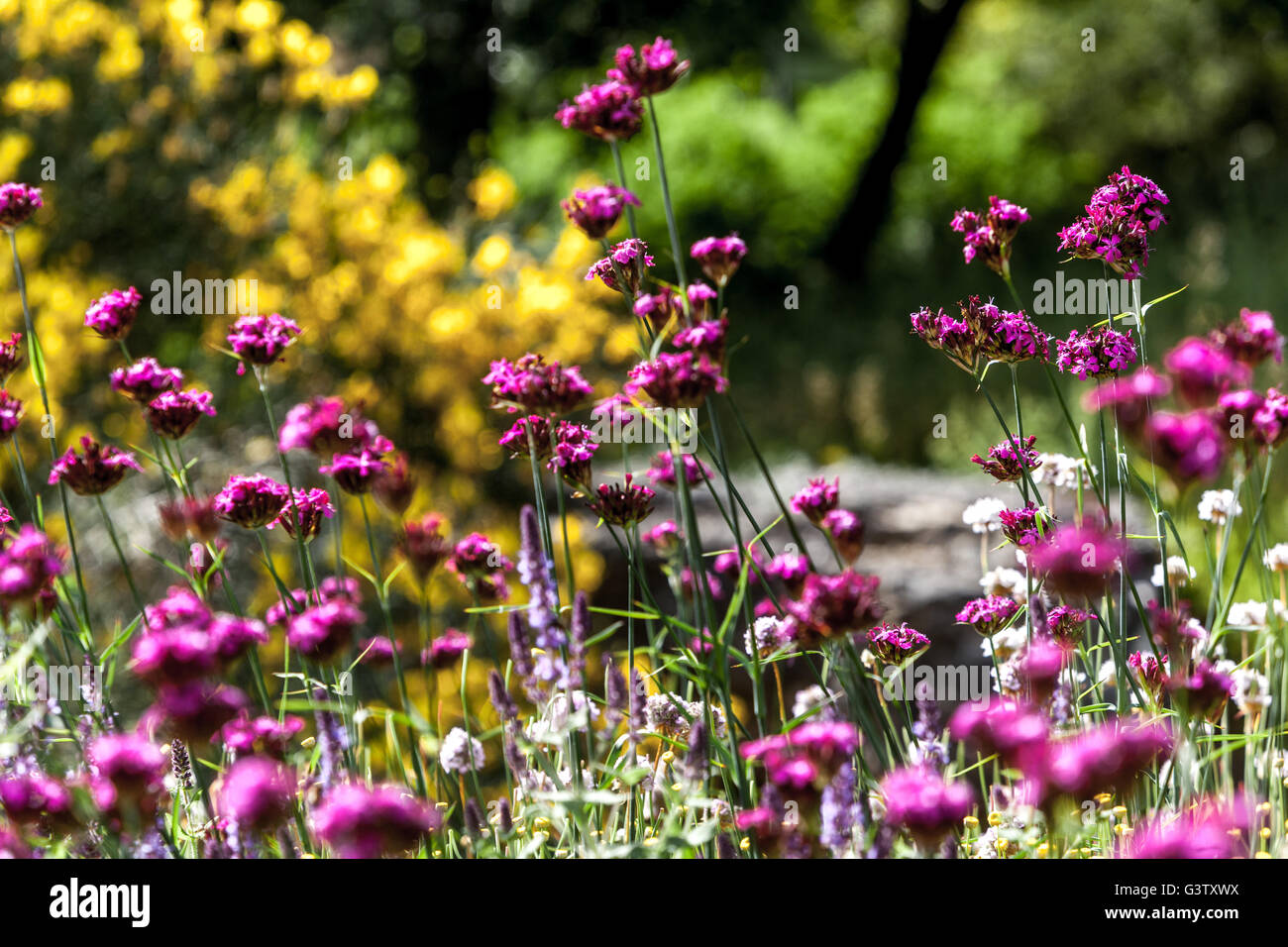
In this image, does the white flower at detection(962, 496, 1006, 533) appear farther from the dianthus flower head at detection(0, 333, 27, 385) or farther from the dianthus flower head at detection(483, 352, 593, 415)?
the dianthus flower head at detection(0, 333, 27, 385)

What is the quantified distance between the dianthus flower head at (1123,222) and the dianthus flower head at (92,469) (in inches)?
55.3

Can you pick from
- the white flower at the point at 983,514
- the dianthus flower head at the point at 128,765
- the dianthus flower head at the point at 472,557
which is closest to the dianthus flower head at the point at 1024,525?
the white flower at the point at 983,514

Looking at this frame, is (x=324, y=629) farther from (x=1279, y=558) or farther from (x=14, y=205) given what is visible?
(x=1279, y=558)

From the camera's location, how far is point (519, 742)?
4.59ft

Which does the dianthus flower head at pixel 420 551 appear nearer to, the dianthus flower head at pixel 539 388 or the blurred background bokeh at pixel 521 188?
the dianthus flower head at pixel 539 388

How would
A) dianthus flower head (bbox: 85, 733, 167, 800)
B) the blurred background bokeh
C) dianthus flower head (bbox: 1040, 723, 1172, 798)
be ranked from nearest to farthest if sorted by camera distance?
dianthus flower head (bbox: 1040, 723, 1172, 798), dianthus flower head (bbox: 85, 733, 167, 800), the blurred background bokeh

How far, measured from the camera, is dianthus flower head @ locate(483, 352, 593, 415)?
4.61ft

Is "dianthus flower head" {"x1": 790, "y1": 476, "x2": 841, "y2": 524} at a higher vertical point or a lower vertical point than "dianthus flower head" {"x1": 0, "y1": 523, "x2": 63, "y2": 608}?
higher

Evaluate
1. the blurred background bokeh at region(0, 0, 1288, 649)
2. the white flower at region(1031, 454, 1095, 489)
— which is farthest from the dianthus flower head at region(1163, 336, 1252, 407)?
the white flower at region(1031, 454, 1095, 489)

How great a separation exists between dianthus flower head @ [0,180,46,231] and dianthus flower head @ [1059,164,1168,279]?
5.38 ft

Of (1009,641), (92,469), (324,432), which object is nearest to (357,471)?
(324,432)

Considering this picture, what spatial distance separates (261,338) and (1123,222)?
128cm
